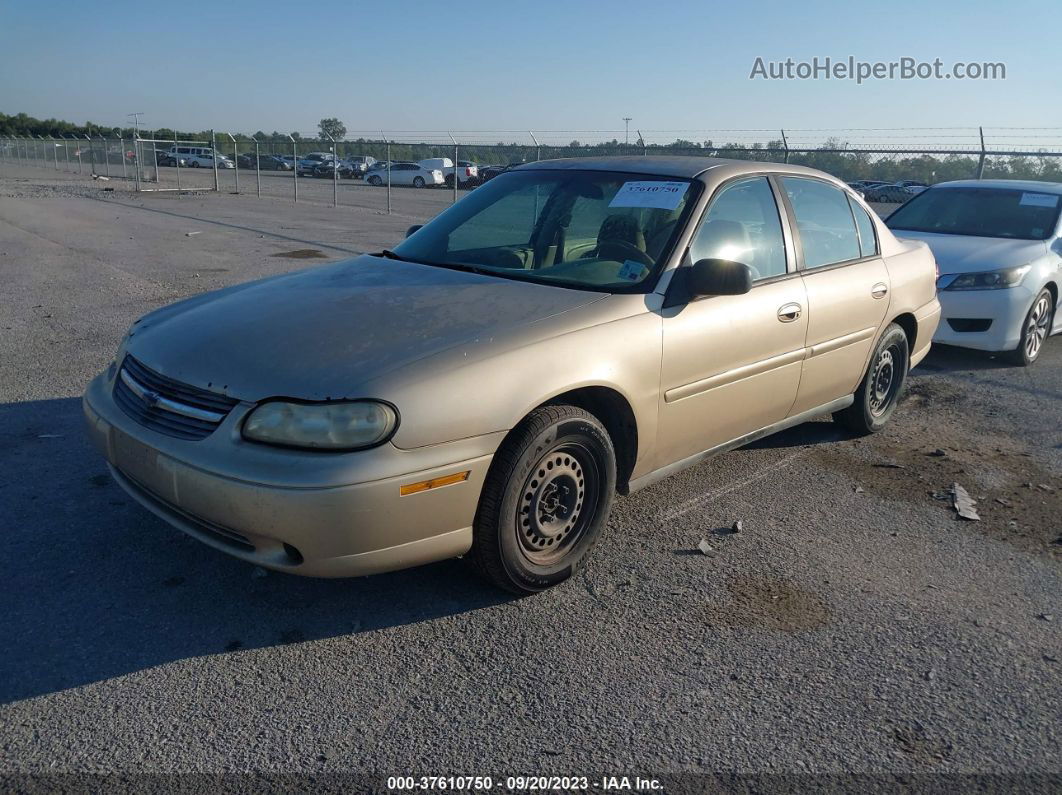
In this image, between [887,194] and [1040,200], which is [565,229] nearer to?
[1040,200]

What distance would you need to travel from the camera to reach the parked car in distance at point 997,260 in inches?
291

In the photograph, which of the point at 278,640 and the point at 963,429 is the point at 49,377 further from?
the point at 963,429

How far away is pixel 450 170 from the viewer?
44.5 meters

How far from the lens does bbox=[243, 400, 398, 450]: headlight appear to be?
9.41 ft

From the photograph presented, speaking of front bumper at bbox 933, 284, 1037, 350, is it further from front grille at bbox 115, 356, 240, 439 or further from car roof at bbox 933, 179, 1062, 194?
front grille at bbox 115, 356, 240, 439

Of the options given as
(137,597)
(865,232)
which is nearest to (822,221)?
(865,232)

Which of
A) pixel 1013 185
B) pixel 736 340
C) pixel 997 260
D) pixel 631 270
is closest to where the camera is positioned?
pixel 631 270

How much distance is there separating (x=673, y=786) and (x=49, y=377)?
527 centimetres

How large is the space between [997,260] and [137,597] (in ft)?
23.5

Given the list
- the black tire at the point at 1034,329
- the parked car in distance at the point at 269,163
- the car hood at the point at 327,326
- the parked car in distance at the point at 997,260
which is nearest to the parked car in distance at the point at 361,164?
the parked car in distance at the point at 269,163

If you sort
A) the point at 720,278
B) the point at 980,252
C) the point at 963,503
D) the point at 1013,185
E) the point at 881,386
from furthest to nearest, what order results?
the point at 1013,185 → the point at 980,252 → the point at 881,386 → the point at 963,503 → the point at 720,278

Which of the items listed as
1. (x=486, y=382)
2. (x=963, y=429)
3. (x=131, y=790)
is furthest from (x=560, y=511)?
(x=963, y=429)

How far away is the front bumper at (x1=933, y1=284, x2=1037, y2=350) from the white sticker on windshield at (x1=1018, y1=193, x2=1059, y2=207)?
4.73 ft

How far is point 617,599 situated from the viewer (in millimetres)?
3453
